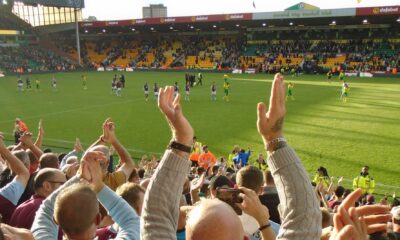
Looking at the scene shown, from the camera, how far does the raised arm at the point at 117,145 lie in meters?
5.08

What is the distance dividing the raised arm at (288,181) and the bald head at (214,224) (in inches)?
12.0

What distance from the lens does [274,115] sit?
2.48m

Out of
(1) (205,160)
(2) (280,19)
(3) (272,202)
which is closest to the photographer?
(3) (272,202)

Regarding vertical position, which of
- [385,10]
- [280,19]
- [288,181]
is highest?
[385,10]

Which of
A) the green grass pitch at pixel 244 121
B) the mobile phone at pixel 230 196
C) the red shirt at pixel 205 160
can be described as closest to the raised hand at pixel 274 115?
the mobile phone at pixel 230 196

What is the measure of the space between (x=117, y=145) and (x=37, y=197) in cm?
117

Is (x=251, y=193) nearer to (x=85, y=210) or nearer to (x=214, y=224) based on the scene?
(x=214, y=224)

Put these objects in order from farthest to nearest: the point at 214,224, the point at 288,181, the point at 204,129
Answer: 1. the point at 204,129
2. the point at 288,181
3. the point at 214,224

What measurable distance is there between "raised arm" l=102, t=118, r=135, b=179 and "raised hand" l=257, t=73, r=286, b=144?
9.58ft

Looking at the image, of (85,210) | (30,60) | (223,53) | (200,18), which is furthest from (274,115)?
(30,60)

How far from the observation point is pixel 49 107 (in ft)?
93.7

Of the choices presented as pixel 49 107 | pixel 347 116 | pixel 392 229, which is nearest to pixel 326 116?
pixel 347 116

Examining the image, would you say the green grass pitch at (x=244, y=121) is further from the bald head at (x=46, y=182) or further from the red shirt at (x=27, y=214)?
the red shirt at (x=27, y=214)

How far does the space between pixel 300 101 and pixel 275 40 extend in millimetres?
38941
